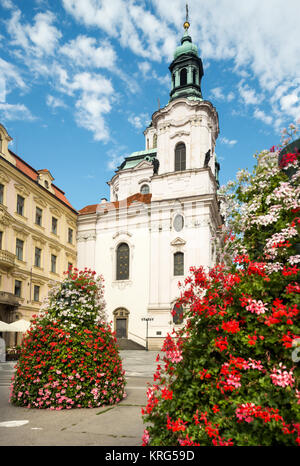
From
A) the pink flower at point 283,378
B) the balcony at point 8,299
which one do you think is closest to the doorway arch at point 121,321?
the balcony at point 8,299

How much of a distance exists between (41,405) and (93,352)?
1.23 metres

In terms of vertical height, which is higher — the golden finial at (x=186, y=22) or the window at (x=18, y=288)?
the golden finial at (x=186, y=22)

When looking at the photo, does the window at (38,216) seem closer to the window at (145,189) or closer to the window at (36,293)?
the window at (36,293)

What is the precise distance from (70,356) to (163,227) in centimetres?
2993

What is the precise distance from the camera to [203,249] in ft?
112

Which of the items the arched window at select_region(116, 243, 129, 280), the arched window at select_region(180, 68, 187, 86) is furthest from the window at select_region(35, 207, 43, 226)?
the arched window at select_region(180, 68, 187, 86)

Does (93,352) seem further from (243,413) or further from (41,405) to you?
(243,413)

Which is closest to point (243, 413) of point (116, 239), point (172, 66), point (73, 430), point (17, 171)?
point (73, 430)

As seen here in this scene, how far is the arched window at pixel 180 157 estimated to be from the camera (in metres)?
37.9

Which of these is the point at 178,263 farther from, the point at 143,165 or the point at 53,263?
the point at 143,165

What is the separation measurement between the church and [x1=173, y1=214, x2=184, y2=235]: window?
0.31ft

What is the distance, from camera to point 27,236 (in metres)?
31.2

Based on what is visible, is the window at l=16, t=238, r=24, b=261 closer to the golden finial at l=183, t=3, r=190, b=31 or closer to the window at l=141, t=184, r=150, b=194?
the window at l=141, t=184, r=150, b=194

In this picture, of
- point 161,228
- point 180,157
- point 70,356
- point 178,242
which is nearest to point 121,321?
Result: point 178,242
